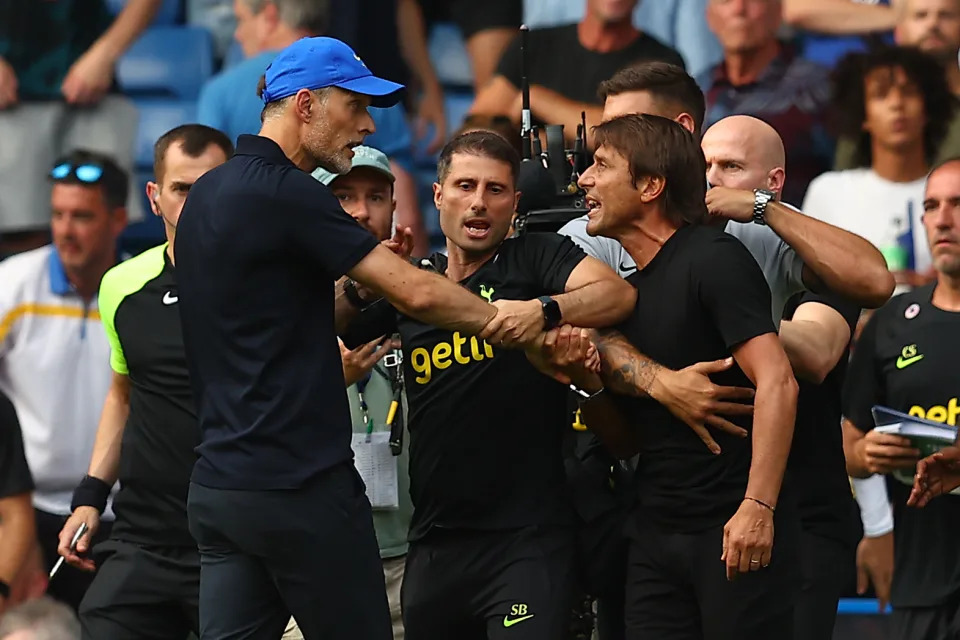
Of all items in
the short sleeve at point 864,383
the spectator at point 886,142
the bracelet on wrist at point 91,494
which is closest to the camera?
the bracelet on wrist at point 91,494

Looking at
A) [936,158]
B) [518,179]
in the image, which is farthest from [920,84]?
[518,179]

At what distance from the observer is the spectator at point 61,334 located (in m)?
7.17

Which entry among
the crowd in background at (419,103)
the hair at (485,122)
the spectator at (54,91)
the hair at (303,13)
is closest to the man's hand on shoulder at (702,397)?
the crowd in background at (419,103)

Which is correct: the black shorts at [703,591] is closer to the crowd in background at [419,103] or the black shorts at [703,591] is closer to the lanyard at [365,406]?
the lanyard at [365,406]

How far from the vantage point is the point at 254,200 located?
12.4 ft

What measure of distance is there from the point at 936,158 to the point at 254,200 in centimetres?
368

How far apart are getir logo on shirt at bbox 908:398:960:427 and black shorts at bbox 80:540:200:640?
2.42 meters

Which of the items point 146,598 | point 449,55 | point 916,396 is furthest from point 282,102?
point 449,55

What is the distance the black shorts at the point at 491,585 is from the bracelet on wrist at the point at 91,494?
1.32 meters

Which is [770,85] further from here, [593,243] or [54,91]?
[54,91]

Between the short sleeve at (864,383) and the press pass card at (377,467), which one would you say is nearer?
the press pass card at (377,467)

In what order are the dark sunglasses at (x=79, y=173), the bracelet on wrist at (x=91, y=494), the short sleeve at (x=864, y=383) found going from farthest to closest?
the dark sunglasses at (x=79, y=173) < the short sleeve at (x=864, y=383) < the bracelet on wrist at (x=91, y=494)

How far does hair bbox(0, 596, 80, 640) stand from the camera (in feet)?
18.0

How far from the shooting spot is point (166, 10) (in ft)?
24.1
